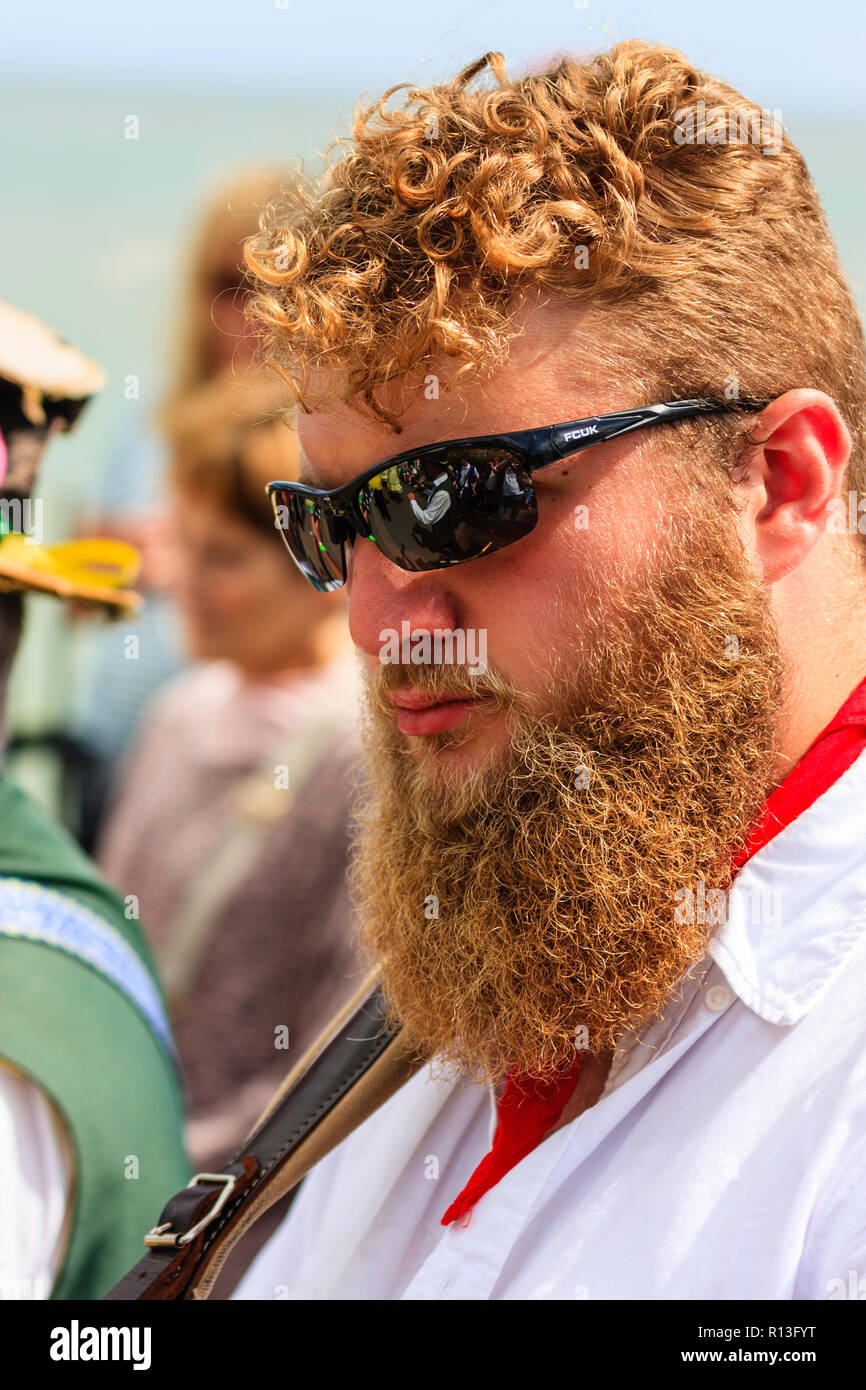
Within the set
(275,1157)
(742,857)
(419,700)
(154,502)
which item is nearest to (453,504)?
(419,700)

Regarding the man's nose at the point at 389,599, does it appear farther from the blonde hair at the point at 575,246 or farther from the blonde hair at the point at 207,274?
the blonde hair at the point at 207,274

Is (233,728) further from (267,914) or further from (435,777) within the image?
(435,777)

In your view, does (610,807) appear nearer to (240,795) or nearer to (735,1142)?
(735,1142)

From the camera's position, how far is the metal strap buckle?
5.58 ft

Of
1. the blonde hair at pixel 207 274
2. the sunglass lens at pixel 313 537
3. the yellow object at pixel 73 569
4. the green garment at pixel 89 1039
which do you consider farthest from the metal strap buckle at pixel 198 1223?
the blonde hair at pixel 207 274

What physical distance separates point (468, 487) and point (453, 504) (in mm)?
28

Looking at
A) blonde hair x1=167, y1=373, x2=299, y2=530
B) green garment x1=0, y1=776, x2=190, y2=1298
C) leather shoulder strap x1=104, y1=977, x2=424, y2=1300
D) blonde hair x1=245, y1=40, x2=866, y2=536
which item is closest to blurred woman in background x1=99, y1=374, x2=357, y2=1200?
blonde hair x1=167, y1=373, x2=299, y2=530

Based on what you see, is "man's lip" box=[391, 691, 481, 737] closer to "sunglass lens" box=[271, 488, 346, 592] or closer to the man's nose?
the man's nose

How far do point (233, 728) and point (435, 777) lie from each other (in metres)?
2.34

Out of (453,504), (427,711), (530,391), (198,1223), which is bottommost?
(198,1223)

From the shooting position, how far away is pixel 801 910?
143 cm

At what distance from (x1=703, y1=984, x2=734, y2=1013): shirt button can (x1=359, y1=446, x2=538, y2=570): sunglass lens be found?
598 millimetres
